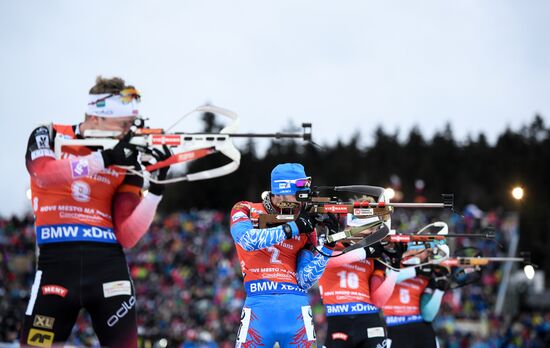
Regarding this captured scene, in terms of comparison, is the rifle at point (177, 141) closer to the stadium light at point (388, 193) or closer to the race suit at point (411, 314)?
the stadium light at point (388, 193)

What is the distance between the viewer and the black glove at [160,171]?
259 inches

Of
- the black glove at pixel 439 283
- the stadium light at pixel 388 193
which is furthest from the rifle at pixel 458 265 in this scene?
the stadium light at pixel 388 193

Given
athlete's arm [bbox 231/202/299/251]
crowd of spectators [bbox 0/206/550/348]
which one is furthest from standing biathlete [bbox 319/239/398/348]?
crowd of spectators [bbox 0/206/550/348]

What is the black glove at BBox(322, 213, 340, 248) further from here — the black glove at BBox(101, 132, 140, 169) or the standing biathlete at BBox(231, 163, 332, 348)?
the black glove at BBox(101, 132, 140, 169)

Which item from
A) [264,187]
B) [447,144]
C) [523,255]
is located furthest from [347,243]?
[447,144]

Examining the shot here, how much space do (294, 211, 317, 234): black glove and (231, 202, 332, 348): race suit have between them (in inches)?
2.2

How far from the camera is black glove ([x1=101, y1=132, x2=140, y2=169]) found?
246 inches

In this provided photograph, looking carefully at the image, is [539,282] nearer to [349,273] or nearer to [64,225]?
[349,273]

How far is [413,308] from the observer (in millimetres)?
10656

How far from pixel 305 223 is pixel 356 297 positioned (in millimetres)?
2840

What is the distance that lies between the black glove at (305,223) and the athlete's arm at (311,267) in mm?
435

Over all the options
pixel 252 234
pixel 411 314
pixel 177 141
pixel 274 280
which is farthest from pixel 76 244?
pixel 411 314

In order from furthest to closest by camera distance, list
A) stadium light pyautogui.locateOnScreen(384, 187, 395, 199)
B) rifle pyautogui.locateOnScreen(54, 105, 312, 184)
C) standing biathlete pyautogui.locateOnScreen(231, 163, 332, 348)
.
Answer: stadium light pyautogui.locateOnScreen(384, 187, 395, 199) < standing biathlete pyautogui.locateOnScreen(231, 163, 332, 348) < rifle pyautogui.locateOnScreen(54, 105, 312, 184)

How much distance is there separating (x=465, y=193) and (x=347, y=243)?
7543 centimetres
